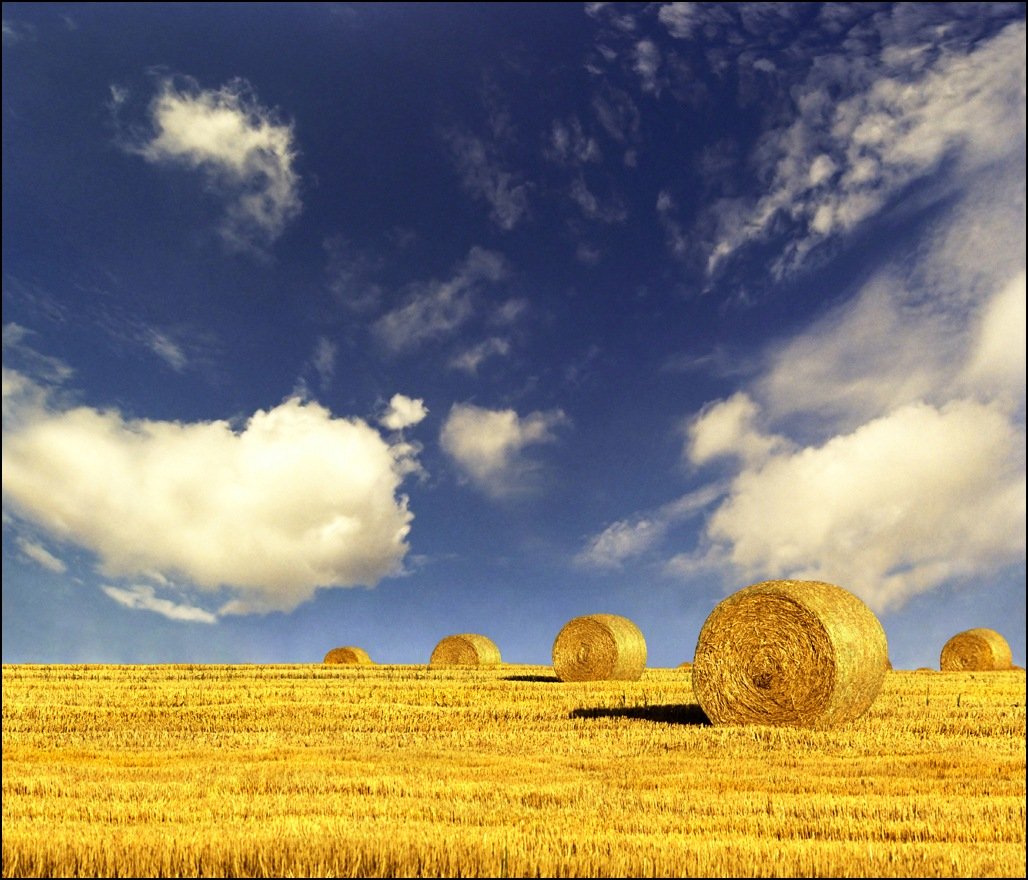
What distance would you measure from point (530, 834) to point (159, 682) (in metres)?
20.1

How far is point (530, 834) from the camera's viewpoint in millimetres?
6520

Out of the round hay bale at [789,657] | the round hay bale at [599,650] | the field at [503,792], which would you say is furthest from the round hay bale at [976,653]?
the round hay bale at [789,657]

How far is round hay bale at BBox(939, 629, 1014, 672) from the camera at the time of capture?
115 ft

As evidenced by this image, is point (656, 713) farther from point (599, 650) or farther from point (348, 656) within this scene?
point (348, 656)

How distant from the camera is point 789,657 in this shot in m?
15.2

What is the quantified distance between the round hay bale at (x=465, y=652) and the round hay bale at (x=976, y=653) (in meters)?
18.8

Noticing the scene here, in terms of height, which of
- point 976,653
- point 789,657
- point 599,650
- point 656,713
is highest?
point 976,653

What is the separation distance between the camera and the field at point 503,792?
6.00 metres

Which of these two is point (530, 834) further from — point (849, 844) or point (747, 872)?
point (849, 844)

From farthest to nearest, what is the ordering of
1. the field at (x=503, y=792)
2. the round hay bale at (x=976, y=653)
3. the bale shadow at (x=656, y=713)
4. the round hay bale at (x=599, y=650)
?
the round hay bale at (x=976, y=653) → the round hay bale at (x=599, y=650) → the bale shadow at (x=656, y=713) → the field at (x=503, y=792)

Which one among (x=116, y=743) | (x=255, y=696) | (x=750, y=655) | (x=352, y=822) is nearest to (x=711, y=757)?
(x=750, y=655)

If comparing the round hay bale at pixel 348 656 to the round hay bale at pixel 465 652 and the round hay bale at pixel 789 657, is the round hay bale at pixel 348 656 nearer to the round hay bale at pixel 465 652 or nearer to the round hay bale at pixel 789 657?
the round hay bale at pixel 465 652

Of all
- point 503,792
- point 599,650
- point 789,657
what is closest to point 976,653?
point 599,650

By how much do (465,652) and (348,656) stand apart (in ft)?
26.7
